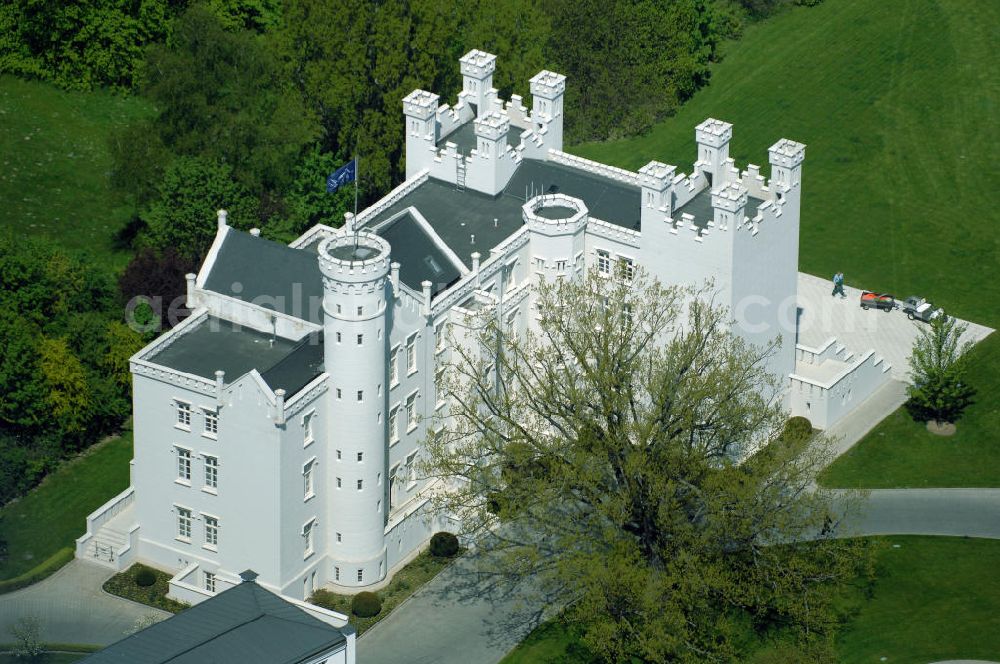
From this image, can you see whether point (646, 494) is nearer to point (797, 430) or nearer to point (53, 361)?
point (797, 430)

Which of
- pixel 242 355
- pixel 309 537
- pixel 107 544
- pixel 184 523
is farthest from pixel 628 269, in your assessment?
pixel 107 544

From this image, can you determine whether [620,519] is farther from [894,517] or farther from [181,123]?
[181,123]

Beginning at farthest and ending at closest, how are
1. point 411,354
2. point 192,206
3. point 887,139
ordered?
point 887,139, point 192,206, point 411,354

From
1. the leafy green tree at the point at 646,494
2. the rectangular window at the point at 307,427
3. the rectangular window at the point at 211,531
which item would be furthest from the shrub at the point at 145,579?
the leafy green tree at the point at 646,494

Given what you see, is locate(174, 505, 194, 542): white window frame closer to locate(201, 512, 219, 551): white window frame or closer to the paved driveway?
locate(201, 512, 219, 551): white window frame

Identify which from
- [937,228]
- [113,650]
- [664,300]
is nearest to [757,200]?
[664,300]

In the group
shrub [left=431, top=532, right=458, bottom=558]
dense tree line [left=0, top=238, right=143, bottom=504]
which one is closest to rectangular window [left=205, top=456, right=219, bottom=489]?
shrub [left=431, top=532, right=458, bottom=558]

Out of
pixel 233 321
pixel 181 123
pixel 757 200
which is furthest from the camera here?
pixel 181 123
